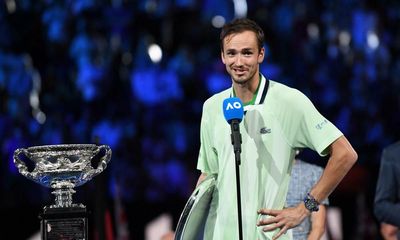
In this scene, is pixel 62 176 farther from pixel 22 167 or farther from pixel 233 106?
pixel 233 106

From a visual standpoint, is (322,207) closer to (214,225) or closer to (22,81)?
(214,225)

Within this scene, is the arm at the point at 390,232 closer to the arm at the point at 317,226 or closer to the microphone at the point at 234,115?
the arm at the point at 317,226

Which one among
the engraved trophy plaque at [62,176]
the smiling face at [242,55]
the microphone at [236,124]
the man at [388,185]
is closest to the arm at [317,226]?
the man at [388,185]

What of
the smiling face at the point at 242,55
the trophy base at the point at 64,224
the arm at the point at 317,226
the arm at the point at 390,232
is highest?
the smiling face at the point at 242,55

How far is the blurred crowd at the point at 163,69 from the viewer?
9.62 metres

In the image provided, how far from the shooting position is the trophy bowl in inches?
145

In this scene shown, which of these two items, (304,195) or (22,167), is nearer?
(22,167)

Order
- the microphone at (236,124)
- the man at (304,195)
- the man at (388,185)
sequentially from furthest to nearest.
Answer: the man at (304,195) < the man at (388,185) < the microphone at (236,124)

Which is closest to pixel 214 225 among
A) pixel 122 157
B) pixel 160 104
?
pixel 122 157

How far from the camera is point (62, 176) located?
3.69 m

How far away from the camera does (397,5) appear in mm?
11227

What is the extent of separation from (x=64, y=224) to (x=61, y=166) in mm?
237

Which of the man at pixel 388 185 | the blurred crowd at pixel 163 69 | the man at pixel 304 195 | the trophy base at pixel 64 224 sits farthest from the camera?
the blurred crowd at pixel 163 69

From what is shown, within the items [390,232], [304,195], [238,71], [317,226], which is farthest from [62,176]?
[390,232]
